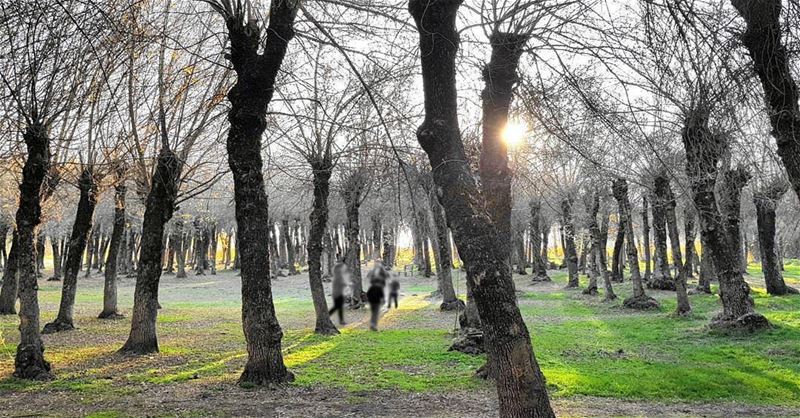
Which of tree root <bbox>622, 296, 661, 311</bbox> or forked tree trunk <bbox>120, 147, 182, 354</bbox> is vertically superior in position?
forked tree trunk <bbox>120, 147, 182, 354</bbox>

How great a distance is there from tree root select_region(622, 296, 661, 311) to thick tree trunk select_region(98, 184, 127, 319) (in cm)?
1889

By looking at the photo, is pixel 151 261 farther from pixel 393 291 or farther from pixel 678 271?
pixel 678 271

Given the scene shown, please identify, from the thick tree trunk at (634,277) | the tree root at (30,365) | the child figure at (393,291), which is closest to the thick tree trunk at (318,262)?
the tree root at (30,365)

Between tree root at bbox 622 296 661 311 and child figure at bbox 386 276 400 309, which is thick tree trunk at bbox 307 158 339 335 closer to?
tree root at bbox 622 296 661 311

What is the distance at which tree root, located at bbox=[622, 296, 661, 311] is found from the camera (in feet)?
73.3

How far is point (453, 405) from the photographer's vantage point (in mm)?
9336

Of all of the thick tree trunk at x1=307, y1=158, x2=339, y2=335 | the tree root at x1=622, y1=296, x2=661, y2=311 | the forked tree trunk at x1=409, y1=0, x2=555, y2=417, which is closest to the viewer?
the forked tree trunk at x1=409, y1=0, x2=555, y2=417

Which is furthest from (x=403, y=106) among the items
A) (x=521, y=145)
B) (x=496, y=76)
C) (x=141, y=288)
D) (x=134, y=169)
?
(x=134, y=169)

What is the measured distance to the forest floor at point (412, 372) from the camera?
30.0 ft

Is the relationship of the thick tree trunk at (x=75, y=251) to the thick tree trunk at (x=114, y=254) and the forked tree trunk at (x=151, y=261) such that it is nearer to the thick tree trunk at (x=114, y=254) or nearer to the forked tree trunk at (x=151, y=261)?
the thick tree trunk at (x=114, y=254)

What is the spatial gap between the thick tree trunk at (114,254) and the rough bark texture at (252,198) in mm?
10770

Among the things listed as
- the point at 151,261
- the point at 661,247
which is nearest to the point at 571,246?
the point at 661,247

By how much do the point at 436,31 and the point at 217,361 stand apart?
388 inches

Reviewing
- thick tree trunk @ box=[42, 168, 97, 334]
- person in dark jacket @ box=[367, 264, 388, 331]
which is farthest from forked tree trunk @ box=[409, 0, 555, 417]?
thick tree trunk @ box=[42, 168, 97, 334]
